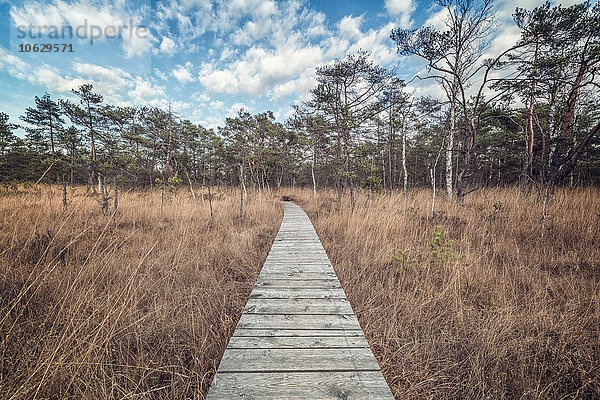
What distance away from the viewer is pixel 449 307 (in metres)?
2.13

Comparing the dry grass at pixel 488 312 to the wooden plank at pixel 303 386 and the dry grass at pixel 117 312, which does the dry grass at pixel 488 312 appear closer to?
the wooden plank at pixel 303 386

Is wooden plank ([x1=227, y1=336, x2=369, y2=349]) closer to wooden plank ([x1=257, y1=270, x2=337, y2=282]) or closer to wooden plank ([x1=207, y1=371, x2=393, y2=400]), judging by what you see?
wooden plank ([x1=207, y1=371, x2=393, y2=400])

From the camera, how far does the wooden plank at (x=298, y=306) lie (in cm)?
183

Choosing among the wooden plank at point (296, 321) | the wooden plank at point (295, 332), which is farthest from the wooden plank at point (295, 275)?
the wooden plank at point (295, 332)

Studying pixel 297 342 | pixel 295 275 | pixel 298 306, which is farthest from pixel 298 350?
pixel 295 275

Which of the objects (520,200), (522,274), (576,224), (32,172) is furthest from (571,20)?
(32,172)

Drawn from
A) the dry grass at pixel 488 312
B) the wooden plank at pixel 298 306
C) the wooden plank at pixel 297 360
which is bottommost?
the dry grass at pixel 488 312

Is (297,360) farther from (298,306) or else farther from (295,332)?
(298,306)

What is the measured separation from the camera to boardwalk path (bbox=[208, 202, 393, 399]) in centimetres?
109

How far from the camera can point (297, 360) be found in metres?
1.29

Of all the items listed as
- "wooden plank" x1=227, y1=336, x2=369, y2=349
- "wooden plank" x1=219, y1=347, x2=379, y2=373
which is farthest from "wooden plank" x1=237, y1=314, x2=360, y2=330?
"wooden plank" x1=219, y1=347, x2=379, y2=373

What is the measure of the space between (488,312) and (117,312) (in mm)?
3838

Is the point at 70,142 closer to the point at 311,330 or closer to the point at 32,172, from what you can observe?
the point at 311,330

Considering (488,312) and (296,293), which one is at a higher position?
(296,293)
